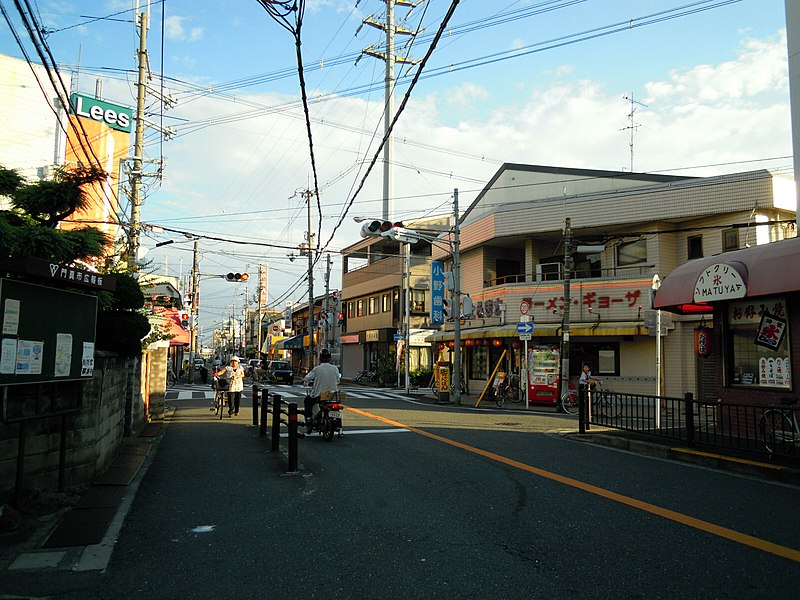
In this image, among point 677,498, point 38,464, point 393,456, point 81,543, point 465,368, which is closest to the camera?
point 81,543

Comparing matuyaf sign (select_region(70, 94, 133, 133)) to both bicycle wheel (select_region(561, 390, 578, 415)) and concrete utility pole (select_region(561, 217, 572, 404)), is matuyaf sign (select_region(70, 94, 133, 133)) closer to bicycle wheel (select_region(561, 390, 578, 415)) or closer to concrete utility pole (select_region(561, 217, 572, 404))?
concrete utility pole (select_region(561, 217, 572, 404))

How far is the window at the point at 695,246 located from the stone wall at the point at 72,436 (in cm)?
2166

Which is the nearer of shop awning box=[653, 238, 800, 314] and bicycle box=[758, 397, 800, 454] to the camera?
bicycle box=[758, 397, 800, 454]

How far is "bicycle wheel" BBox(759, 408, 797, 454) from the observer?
918 cm

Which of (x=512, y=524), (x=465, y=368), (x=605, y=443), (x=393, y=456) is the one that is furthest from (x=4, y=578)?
(x=465, y=368)

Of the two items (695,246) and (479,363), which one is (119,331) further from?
(479,363)

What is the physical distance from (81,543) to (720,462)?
28.7 feet

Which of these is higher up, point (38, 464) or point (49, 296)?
point (49, 296)

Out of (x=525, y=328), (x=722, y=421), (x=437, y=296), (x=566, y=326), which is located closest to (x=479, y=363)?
(x=437, y=296)

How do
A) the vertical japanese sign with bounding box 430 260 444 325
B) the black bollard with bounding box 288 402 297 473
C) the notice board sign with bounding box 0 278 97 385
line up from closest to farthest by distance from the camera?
the notice board sign with bounding box 0 278 97 385 < the black bollard with bounding box 288 402 297 473 < the vertical japanese sign with bounding box 430 260 444 325

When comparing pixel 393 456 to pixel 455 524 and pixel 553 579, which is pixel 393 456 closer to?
pixel 455 524

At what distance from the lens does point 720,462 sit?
30.9 ft

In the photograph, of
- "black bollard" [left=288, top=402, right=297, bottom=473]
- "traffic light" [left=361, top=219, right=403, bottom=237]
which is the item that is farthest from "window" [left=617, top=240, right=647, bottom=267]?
"black bollard" [left=288, top=402, right=297, bottom=473]

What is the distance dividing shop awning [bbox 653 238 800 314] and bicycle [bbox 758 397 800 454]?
6.88 ft
